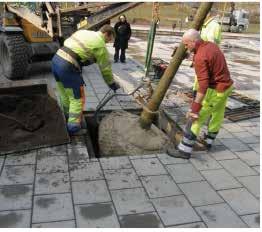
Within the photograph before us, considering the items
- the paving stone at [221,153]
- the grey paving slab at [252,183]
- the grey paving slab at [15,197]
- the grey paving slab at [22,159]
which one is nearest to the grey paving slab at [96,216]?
the grey paving slab at [15,197]

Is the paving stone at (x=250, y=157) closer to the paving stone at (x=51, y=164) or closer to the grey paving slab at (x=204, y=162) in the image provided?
the grey paving slab at (x=204, y=162)

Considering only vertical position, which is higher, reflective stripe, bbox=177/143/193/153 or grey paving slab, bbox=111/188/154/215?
reflective stripe, bbox=177/143/193/153

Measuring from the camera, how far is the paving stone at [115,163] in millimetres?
4647

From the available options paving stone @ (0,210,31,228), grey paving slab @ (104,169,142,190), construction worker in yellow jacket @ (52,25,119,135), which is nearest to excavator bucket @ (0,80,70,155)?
construction worker in yellow jacket @ (52,25,119,135)

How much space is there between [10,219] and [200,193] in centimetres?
216

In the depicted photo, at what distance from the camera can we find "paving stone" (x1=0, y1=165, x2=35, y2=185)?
4160 millimetres

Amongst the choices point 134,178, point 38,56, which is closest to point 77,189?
point 134,178

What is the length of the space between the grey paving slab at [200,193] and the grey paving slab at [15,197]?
5.90ft

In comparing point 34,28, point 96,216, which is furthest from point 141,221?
point 34,28

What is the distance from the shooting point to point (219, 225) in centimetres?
361

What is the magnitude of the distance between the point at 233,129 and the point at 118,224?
3.52 metres

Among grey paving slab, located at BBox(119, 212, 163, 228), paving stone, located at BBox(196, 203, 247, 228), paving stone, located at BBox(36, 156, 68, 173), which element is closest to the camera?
grey paving slab, located at BBox(119, 212, 163, 228)

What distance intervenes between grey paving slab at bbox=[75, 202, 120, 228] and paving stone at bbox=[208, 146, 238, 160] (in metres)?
2.06

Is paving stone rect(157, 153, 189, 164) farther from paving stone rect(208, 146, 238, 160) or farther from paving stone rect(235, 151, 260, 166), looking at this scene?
paving stone rect(235, 151, 260, 166)
